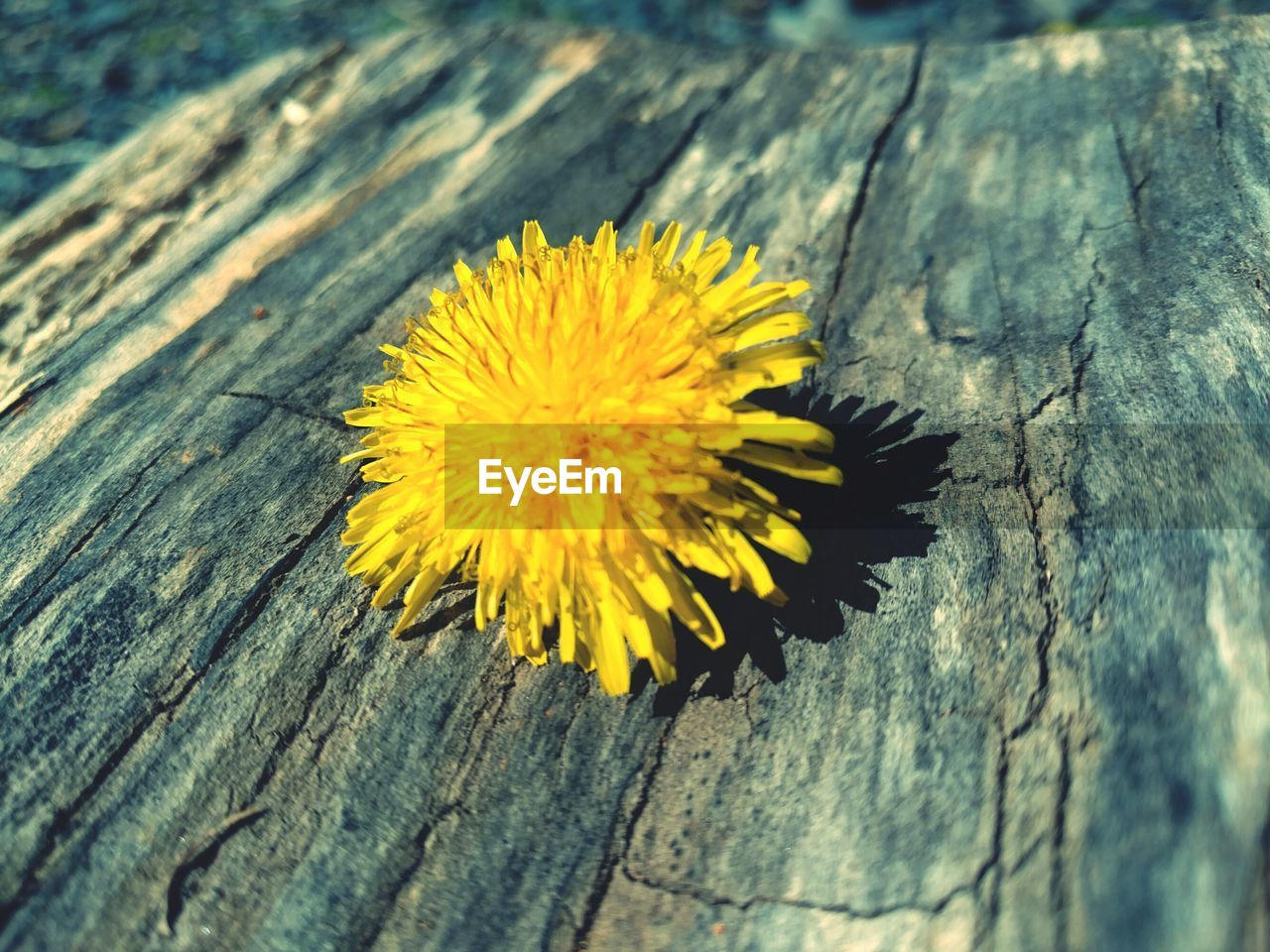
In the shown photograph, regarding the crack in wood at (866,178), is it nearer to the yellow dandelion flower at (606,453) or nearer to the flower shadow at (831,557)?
the flower shadow at (831,557)

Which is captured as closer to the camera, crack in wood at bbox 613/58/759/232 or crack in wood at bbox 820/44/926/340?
crack in wood at bbox 820/44/926/340

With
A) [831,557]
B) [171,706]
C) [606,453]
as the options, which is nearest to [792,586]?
[831,557]

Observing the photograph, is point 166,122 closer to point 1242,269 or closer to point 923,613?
point 923,613

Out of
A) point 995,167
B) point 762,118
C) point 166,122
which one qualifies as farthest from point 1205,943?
point 166,122

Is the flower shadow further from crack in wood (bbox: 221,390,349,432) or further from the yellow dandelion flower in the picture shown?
crack in wood (bbox: 221,390,349,432)

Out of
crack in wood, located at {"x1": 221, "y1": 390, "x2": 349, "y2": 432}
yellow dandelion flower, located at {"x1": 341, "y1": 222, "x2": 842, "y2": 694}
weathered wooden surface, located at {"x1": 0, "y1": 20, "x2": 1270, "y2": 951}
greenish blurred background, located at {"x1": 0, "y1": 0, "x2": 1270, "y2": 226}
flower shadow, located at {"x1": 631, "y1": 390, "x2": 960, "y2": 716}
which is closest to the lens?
weathered wooden surface, located at {"x1": 0, "y1": 20, "x2": 1270, "y2": 951}

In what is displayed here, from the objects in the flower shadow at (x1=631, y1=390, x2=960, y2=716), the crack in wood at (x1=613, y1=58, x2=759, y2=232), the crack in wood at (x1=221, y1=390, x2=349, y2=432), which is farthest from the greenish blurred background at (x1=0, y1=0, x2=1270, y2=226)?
the flower shadow at (x1=631, y1=390, x2=960, y2=716)
